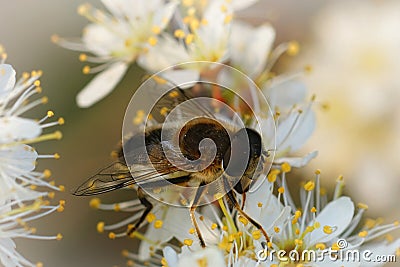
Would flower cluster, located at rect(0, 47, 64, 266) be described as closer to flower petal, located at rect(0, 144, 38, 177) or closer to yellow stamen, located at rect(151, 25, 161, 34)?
flower petal, located at rect(0, 144, 38, 177)

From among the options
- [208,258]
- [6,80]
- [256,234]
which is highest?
[6,80]

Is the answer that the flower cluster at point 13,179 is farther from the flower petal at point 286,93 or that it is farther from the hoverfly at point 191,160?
the flower petal at point 286,93

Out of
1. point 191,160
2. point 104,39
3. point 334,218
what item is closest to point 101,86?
point 104,39

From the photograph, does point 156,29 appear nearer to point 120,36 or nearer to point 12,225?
point 120,36

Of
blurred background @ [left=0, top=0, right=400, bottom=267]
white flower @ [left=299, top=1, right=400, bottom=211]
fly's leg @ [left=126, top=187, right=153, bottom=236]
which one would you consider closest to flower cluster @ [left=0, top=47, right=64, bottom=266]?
fly's leg @ [left=126, top=187, right=153, bottom=236]

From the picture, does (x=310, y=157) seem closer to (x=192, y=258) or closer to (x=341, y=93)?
(x=192, y=258)
